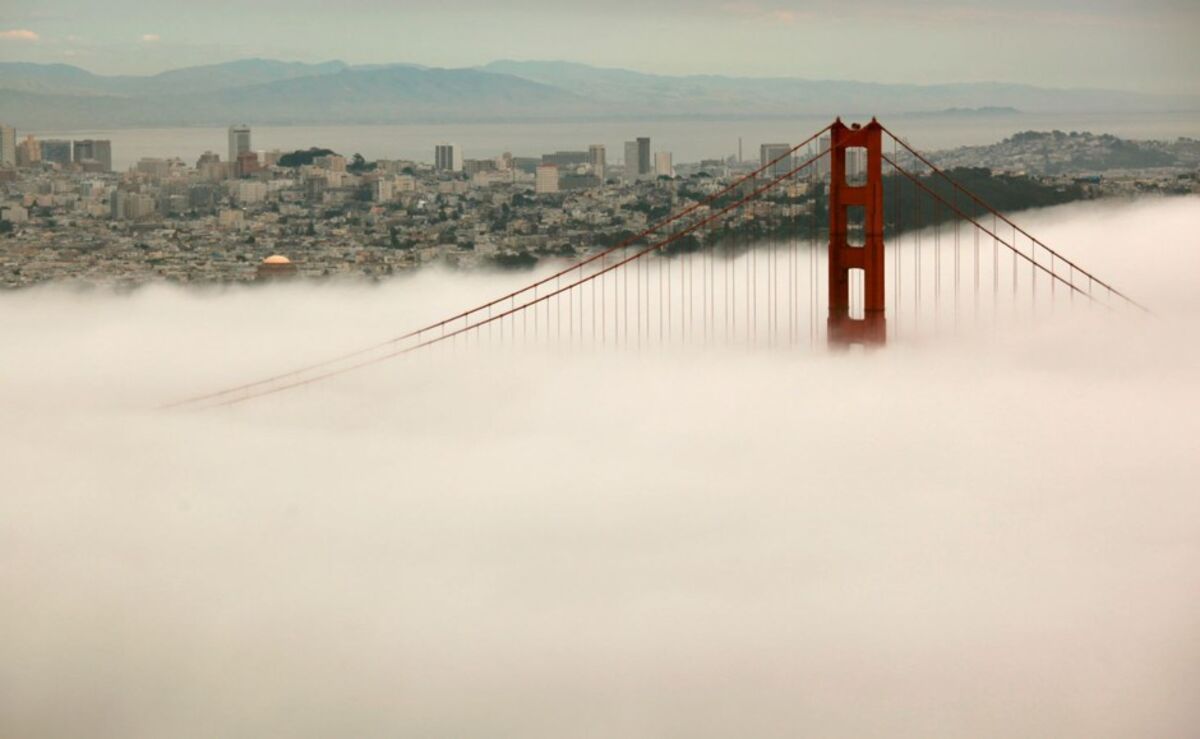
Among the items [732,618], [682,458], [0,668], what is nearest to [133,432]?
[682,458]

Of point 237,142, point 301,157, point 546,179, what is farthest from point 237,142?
point 546,179

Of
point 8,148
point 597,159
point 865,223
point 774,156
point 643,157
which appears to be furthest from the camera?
point 597,159

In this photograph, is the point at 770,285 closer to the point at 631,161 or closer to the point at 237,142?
the point at 631,161

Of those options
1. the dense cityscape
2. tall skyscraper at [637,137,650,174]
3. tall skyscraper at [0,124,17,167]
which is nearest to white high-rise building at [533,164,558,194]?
the dense cityscape

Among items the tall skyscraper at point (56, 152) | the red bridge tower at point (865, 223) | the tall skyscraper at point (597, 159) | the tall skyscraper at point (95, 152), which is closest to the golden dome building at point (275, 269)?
the tall skyscraper at point (95, 152)

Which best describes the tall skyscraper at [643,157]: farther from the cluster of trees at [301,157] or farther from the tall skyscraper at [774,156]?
the cluster of trees at [301,157]

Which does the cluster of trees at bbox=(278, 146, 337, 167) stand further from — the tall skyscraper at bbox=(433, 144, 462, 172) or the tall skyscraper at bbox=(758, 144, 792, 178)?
the tall skyscraper at bbox=(758, 144, 792, 178)
